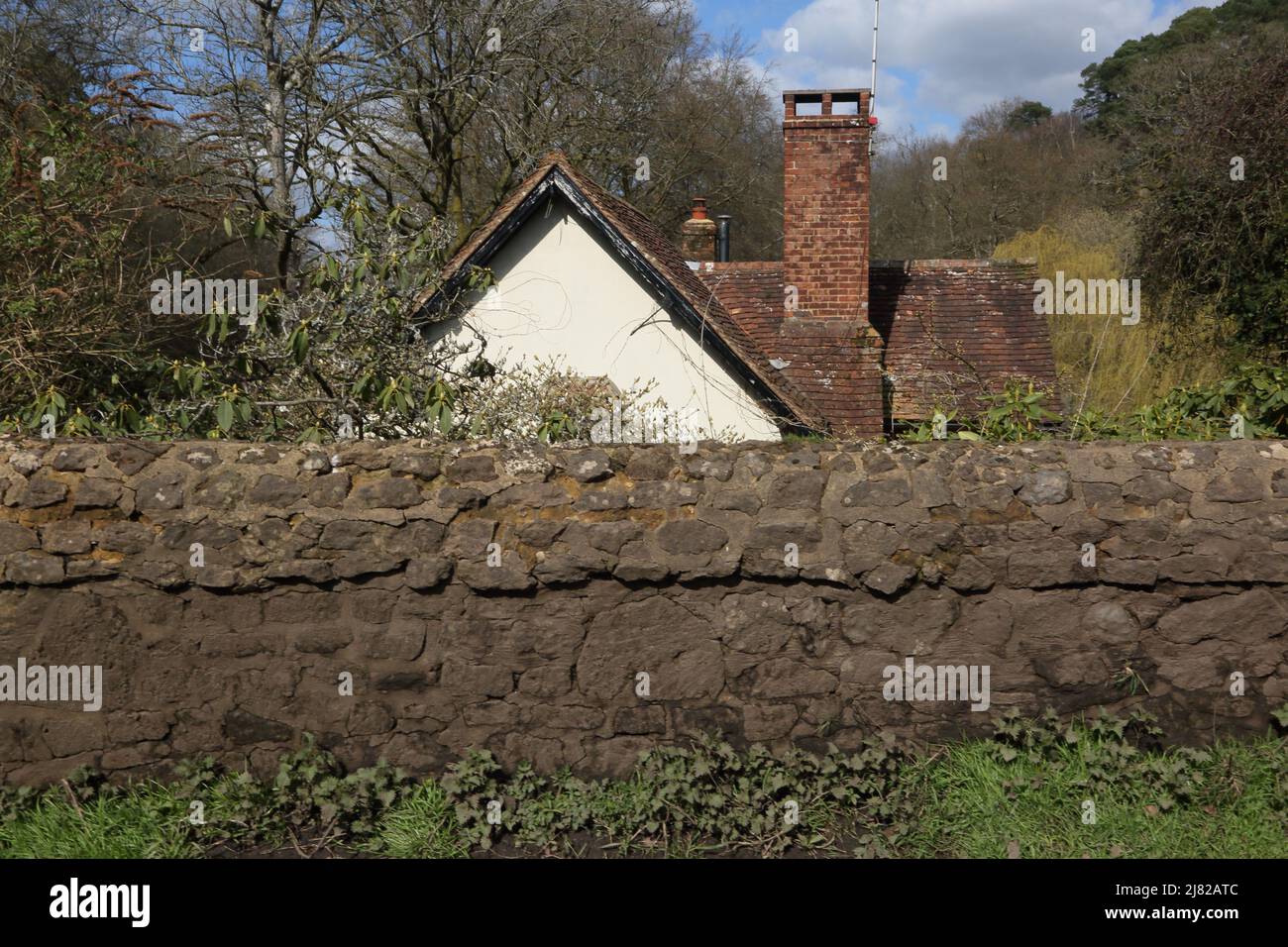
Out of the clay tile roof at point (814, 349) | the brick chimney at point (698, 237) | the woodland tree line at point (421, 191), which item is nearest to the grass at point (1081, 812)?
the woodland tree line at point (421, 191)

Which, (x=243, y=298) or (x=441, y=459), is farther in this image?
(x=243, y=298)

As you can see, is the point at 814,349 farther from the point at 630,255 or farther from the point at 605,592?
the point at 605,592

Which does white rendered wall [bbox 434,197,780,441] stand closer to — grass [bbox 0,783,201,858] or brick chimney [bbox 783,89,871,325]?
brick chimney [bbox 783,89,871,325]

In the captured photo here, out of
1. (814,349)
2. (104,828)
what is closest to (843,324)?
(814,349)

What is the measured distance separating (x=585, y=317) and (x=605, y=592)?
28.6 ft

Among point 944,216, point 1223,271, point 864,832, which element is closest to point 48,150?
point 864,832

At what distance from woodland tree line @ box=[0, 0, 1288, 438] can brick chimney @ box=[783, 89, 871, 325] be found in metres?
2.24

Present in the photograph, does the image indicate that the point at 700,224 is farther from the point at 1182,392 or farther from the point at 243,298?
the point at 1182,392

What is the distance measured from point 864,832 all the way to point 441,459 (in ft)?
7.27

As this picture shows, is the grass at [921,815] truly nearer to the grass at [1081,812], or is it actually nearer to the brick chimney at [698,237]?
the grass at [1081,812]

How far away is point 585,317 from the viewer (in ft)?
41.3

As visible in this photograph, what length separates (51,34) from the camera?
Result: 16250mm

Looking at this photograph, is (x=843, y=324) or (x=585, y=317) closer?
(x=585, y=317)

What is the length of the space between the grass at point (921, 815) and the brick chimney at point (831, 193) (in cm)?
919
